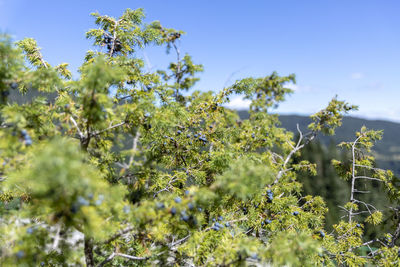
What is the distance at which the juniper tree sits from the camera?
78.7 inches

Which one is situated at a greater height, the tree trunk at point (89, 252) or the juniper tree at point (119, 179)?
the juniper tree at point (119, 179)

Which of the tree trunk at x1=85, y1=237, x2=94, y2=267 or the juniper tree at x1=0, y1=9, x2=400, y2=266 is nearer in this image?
the juniper tree at x1=0, y1=9, x2=400, y2=266

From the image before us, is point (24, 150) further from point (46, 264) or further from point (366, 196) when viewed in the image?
point (366, 196)

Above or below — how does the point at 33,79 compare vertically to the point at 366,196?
above

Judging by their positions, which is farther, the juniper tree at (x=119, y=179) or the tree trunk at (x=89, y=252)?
the tree trunk at (x=89, y=252)

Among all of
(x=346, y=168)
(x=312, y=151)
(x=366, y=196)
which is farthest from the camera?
(x=312, y=151)

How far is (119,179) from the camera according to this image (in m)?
3.63

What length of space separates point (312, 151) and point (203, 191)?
129 ft

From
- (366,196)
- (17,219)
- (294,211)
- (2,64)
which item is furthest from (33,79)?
(366,196)

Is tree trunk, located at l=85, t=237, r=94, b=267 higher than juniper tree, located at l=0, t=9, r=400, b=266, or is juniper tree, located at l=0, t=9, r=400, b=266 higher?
juniper tree, located at l=0, t=9, r=400, b=266

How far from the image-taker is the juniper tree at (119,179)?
200cm

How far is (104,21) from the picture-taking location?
14.9 ft

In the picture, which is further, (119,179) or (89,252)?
(119,179)

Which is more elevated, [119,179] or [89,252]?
[119,179]
